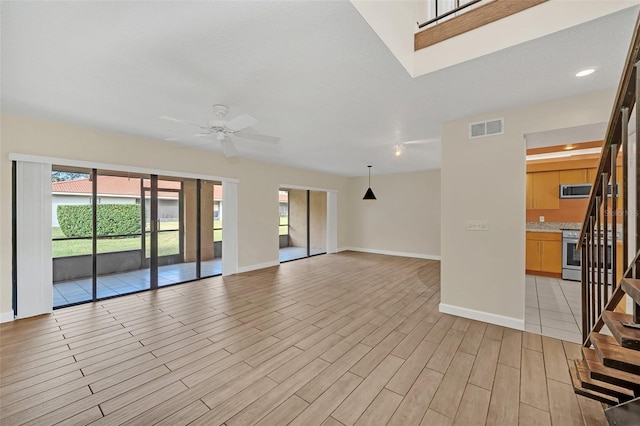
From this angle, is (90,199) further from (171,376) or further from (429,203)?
(429,203)

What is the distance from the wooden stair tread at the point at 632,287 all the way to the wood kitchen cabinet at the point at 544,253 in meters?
5.04

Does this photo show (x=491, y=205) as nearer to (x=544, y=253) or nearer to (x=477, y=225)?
(x=477, y=225)

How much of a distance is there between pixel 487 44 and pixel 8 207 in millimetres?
5402

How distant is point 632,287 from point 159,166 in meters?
5.47

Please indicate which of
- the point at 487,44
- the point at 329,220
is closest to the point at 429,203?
the point at 329,220

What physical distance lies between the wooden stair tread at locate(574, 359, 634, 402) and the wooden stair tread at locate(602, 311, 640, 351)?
0.46 meters

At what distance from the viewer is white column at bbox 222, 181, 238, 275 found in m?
5.52

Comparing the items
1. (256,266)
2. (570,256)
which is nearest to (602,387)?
(570,256)

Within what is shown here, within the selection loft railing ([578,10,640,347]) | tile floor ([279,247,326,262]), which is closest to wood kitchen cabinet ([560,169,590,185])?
loft railing ([578,10,640,347])

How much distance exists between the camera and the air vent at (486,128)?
10.2ft

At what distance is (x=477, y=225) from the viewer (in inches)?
128

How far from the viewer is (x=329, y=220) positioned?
867 centimetres

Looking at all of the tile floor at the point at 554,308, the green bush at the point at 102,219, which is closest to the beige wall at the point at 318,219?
the green bush at the point at 102,219

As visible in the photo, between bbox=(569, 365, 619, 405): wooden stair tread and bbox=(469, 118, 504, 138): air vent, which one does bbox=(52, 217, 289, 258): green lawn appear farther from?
bbox=(569, 365, 619, 405): wooden stair tread
